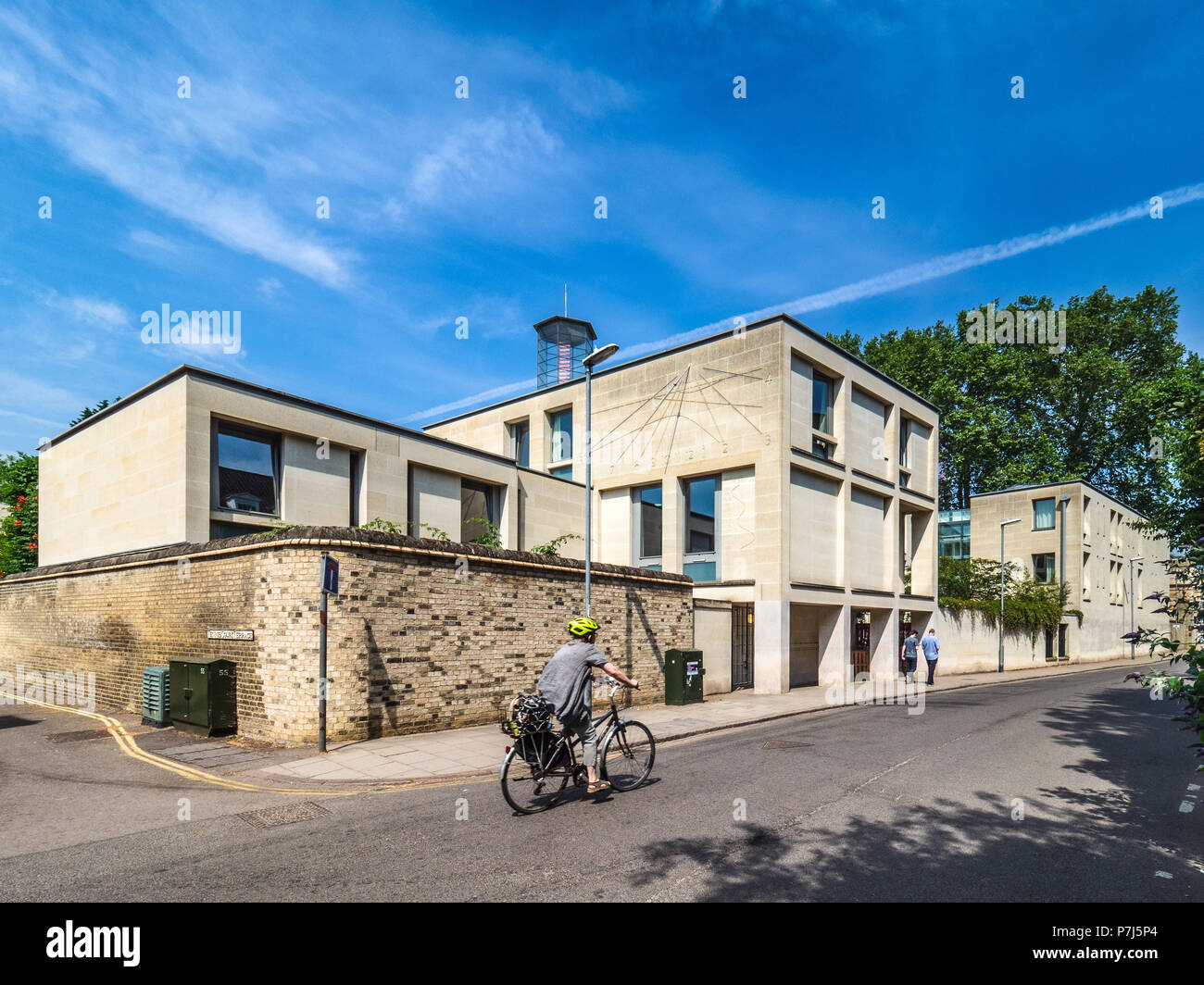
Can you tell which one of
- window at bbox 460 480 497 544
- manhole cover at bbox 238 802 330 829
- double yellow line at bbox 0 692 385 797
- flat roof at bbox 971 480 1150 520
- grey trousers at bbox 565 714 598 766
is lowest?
double yellow line at bbox 0 692 385 797

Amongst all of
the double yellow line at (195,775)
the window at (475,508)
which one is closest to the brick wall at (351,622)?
the double yellow line at (195,775)

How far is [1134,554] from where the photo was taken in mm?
52406

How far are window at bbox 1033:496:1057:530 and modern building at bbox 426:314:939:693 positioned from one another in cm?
1885

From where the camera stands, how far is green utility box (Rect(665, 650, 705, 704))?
52.9 ft

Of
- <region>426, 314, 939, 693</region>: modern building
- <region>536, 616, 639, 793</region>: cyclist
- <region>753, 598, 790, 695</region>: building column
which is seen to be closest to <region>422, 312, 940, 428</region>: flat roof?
<region>426, 314, 939, 693</region>: modern building

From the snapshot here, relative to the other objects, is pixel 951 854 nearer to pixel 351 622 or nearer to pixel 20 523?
pixel 351 622

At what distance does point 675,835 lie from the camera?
6.09 m

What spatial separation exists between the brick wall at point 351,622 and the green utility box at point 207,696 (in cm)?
18

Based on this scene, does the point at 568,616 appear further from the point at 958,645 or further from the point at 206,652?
the point at 958,645

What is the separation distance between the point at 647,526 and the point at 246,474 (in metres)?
12.6

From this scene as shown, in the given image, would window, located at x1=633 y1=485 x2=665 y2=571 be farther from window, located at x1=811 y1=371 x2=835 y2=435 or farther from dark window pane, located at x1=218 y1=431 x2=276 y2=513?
dark window pane, located at x1=218 y1=431 x2=276 y2=513

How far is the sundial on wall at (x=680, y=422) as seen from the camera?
2170 centimetres

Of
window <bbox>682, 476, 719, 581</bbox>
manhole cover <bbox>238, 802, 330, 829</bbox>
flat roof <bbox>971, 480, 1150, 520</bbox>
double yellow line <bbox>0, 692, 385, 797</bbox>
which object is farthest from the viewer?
flat roof <bbox>971, 480, 1150, 520</bbox>
